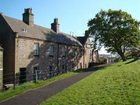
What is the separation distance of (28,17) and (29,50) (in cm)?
673

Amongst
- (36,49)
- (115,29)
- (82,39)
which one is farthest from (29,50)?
(82,39)

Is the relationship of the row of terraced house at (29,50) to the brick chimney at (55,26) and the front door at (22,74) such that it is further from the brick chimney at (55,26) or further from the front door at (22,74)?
the brick chimney at (55,26)

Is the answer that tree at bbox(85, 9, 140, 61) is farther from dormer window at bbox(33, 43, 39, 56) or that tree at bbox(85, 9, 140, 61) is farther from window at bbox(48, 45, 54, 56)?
dormer window at bbox(33, 43, 39, 56)

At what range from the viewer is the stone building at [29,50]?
3522 centimetres

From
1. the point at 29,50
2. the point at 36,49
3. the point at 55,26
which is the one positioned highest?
the point at 55,26

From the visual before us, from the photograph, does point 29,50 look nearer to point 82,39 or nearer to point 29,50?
point 29,50

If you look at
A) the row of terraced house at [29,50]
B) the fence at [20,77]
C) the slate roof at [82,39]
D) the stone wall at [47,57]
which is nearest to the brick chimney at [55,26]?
the row of terraced house at [29,50]

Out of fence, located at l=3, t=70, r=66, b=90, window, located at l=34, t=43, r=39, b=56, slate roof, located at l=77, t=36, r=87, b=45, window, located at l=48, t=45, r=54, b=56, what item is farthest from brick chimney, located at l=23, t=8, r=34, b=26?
slate roof, located at l=77, t=36, r=87, b=45

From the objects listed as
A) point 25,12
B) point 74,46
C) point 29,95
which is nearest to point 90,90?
point 29,95

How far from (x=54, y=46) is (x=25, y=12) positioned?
7187mm

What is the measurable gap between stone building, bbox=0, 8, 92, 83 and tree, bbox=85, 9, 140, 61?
7061mm

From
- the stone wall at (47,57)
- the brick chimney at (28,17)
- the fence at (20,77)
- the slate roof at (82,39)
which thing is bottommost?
the fence at (20,77)

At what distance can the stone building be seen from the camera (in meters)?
35.2

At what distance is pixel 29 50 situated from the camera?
3772 centimetres
